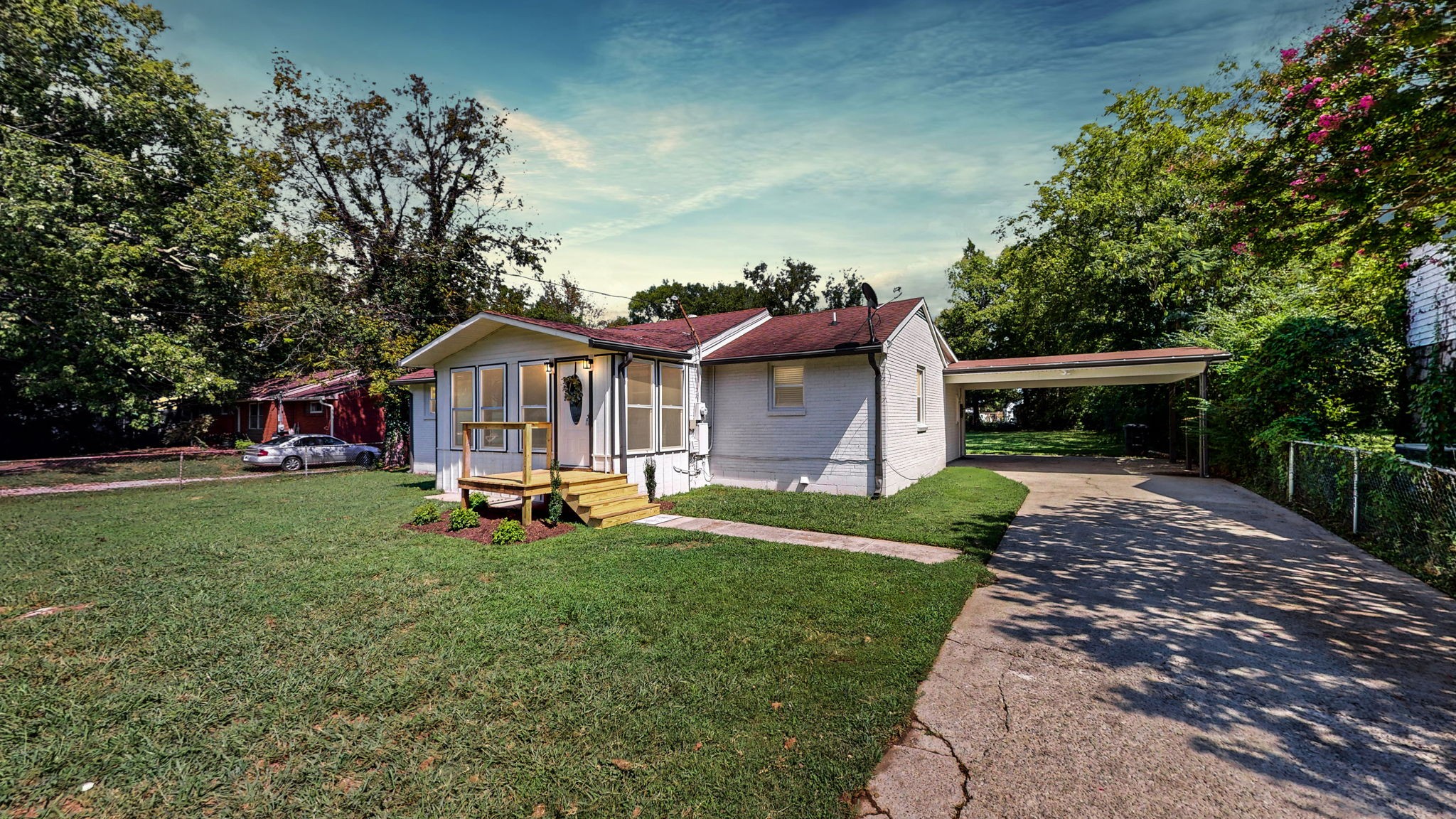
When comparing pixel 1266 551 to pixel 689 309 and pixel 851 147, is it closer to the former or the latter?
pixel 851 147

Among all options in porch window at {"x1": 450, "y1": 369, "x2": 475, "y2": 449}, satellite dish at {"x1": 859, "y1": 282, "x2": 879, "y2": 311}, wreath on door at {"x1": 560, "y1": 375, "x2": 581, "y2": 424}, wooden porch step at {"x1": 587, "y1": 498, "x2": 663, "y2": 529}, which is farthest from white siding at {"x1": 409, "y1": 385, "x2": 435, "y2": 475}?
satellite dish at {"x1": 859, "y1": 282, "x2": 879, "y2": 311}

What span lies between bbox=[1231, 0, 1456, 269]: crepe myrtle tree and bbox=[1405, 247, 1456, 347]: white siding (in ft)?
14.9

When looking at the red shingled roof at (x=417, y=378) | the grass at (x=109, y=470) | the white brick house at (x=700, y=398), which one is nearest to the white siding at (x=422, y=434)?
the red shingled roof at (x=417, y=378)

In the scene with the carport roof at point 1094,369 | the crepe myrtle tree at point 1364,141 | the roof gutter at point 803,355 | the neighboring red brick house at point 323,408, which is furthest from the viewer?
the neighboring red brick house at point 323,408

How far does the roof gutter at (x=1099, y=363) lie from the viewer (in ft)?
41.1

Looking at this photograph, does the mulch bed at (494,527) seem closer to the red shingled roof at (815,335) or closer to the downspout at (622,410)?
the downspout at (622,410)

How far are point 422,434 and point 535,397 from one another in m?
7.32

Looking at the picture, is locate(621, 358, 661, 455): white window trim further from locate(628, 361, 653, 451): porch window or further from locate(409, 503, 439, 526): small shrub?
locate(409, 503, 439, 526): small shrub

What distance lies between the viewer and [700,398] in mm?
12367

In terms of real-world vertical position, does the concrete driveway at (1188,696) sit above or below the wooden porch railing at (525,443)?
below

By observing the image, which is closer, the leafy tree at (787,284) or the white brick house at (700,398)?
the white brick house at (700,398)

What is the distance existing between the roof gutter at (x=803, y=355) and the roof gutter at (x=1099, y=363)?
591 centimetres

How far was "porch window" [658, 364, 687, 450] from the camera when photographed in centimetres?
1122

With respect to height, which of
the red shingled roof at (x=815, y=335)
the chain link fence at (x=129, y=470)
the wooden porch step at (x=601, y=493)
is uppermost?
the red shingled roof at (x=815, y=335)
